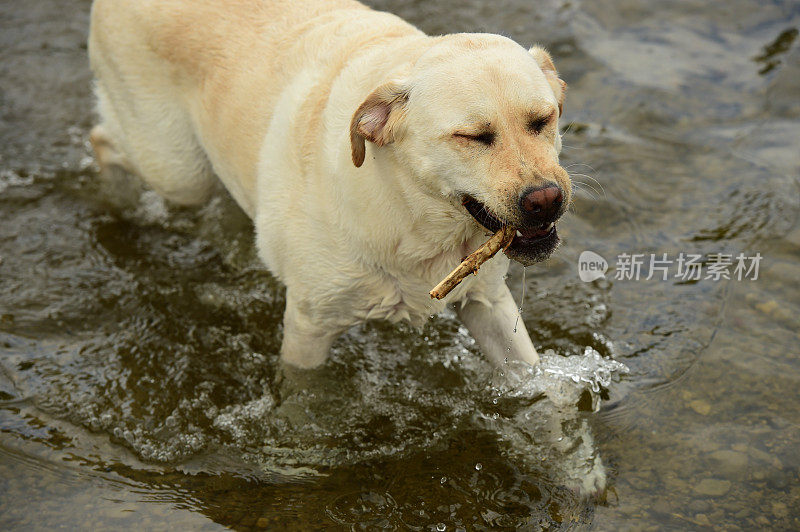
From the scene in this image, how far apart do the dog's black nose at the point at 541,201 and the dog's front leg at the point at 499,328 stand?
0.89 meters

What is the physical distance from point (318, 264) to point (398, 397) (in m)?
1.06

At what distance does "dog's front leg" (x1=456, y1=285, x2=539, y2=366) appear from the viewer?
3.51 metres

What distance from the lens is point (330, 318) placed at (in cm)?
347

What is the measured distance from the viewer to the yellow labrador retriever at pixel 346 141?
2.68 meters

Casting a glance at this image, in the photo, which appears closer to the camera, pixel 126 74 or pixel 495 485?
pixel 495 485

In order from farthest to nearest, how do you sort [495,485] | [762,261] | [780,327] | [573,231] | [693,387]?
[573,231] → [762,261] → [780,327] → [693,387] → [495,485]

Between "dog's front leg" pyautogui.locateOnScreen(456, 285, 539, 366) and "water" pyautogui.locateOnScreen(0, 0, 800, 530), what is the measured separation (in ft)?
0.32

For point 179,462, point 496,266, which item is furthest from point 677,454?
point 179,462

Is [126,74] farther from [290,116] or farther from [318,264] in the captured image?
[318,264]

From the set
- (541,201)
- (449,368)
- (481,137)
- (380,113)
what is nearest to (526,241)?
(541,201)

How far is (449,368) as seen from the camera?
13.8 feet

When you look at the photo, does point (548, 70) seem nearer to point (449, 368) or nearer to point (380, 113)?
point (380, 113)

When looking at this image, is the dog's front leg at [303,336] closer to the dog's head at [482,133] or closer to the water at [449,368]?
the water at [449,368]

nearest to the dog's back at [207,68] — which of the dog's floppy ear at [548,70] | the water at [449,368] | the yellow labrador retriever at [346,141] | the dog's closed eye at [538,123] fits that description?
the yellow labrador retriever at [346,141]
